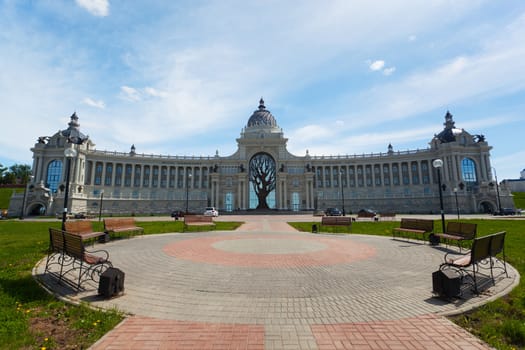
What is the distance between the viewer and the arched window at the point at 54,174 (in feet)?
225

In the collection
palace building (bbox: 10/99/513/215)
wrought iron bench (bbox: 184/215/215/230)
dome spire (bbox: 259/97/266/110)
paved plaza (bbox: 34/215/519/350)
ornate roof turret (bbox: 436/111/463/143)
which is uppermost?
dome spire (bbox: 259/97/266/110)

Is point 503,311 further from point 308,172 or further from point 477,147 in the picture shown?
point 477,147

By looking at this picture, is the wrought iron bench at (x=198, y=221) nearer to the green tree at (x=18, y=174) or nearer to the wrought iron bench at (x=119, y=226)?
the wrought iron bench at (x=119, y=226)

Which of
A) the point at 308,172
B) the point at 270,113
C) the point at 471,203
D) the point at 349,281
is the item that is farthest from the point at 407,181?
the point at 349,281

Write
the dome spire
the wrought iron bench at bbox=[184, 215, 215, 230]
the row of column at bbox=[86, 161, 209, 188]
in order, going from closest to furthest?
the wrought iron bench at bbox=[184, 215, 215, 230] → the row of column at bbox=[86, 161, 209, 188] → the dome spire

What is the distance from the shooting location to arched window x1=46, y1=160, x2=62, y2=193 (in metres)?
68.4

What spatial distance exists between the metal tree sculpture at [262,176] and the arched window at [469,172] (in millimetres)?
53922

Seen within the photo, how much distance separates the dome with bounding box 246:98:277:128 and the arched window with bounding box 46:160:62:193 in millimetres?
59552

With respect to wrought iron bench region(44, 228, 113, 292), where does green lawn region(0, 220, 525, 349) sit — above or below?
below

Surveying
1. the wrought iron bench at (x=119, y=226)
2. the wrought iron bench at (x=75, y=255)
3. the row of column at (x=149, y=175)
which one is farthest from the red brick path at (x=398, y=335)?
the row of column at (x=149, y=175)

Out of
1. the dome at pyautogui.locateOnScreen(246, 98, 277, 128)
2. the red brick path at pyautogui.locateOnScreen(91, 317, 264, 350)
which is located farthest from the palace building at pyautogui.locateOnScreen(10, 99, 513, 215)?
the red brick path at pyautogui.locateOnScreen(91, 317, 264, 350)

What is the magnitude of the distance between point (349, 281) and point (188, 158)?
8462 cm

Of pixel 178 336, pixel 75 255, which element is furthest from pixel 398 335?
pixel 75 255

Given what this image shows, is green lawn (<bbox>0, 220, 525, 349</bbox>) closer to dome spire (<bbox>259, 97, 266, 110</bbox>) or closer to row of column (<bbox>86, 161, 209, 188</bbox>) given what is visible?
row of column (<bbox>86, 161, 209, 188</bbox>)
